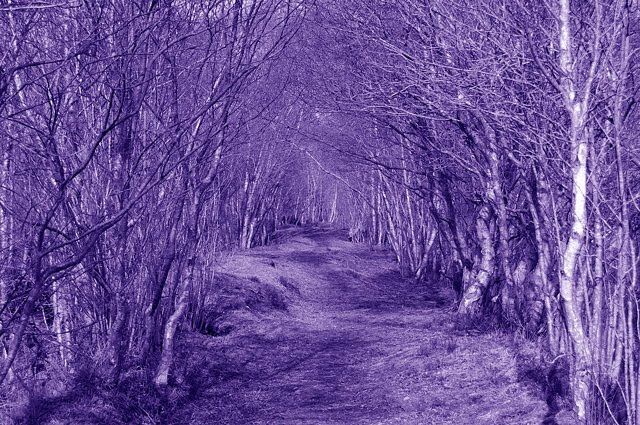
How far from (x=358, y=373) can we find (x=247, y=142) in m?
3.54

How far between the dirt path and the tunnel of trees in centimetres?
72

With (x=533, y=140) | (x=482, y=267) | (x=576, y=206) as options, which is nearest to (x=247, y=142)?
(x=533, y=140)

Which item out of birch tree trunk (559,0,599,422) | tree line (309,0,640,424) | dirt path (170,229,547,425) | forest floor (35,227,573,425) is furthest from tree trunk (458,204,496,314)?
birch tree trunk (559,0,599,422)

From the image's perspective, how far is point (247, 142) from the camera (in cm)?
910

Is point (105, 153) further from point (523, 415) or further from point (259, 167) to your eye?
point (259, 167)

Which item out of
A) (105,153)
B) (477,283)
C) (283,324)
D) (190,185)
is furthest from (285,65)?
(105,153)

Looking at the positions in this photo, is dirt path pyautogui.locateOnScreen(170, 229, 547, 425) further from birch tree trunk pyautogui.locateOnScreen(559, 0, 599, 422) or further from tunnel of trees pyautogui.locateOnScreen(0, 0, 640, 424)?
birch tree trunk pyautogui.locateOnScreen(559, 0, 599, 422)

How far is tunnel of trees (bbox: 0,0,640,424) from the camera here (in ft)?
16.8

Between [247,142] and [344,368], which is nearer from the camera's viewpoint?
[247,142]

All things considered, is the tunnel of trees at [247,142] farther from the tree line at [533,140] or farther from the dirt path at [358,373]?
the dirt path at [358,373]

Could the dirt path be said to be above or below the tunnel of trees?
below

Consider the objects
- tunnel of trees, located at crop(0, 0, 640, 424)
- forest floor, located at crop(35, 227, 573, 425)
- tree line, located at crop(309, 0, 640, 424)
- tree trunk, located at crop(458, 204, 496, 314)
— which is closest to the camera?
tunnel of trees, located at crop(0, 0, 640, 424)

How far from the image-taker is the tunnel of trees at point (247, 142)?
5.12m

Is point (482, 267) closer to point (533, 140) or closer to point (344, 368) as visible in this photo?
point (344, 368)
